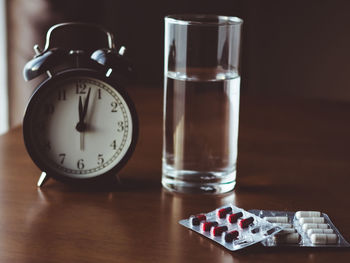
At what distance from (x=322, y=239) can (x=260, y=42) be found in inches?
99.9

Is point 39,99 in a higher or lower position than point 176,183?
higher

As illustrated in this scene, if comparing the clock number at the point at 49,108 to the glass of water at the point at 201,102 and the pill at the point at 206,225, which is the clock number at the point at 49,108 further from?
the pill at the point at 206,225

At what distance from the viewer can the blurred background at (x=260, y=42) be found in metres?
2.77

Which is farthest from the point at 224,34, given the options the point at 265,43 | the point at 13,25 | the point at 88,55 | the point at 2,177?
the point at 265,43

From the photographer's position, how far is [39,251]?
34.6 inches

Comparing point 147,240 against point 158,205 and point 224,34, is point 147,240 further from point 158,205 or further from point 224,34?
point 224,34

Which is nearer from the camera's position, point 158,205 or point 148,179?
point 158,205

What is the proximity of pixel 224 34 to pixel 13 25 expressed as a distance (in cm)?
179

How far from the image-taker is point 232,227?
951mm

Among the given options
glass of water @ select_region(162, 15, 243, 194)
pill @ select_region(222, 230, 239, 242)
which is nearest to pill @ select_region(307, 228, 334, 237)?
pill @ select_region(222, 230, 239, 242)

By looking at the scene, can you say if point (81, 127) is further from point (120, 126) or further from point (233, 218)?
point (233, 218)

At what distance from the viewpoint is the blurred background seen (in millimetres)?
2773

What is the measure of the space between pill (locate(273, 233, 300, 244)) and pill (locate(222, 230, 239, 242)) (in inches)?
2.3

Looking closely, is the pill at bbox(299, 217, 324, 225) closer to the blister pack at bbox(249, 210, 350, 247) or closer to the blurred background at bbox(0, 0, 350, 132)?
the blister pack at bbox(249, 210, 350, 247)
